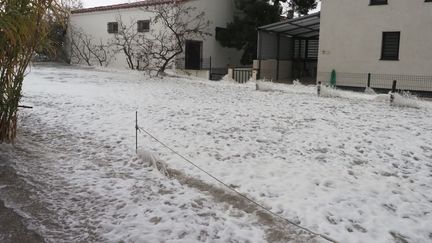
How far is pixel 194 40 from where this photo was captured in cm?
2247

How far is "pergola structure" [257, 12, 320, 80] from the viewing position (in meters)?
20.3

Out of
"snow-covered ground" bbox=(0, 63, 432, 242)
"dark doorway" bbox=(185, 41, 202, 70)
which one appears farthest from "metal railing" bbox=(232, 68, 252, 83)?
"snow-covered ground" bbox=(0, 63, 432, 242)

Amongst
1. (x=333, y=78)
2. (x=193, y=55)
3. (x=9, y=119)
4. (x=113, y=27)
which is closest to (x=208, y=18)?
(x=193, y=55)

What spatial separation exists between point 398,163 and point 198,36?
1771cm

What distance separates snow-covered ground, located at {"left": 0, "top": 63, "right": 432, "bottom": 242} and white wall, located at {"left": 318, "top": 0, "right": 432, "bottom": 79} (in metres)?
6.08

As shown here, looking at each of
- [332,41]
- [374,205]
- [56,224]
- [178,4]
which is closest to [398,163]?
[374,205]

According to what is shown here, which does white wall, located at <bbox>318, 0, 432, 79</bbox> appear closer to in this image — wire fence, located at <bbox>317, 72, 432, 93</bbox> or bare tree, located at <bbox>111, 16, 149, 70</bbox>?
wire fence, located at <bbox>317, 72, 432, 93</bbox>

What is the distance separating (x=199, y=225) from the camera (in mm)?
4039

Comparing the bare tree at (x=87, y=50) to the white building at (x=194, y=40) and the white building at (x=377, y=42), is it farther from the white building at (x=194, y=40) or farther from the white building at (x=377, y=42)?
the white building at (x=377, y=42)

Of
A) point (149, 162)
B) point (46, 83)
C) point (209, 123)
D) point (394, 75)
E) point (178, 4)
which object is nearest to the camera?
point (149, 162)

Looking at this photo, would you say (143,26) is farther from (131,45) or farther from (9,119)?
(9,119)

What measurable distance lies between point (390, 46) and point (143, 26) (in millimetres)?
13246

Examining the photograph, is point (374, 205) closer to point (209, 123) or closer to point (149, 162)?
point (149, 162)

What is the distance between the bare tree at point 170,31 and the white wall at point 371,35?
720 centimetres
